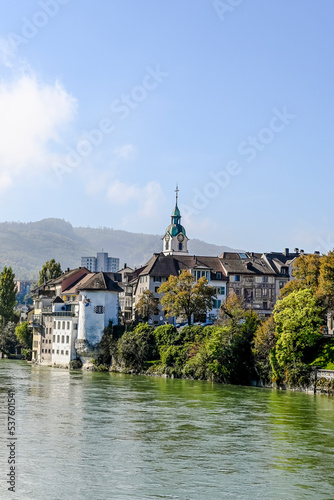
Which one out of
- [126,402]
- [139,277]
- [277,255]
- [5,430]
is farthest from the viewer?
[277,255]

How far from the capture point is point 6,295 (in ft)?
467

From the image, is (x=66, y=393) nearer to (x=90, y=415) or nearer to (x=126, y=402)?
(x=126, y=402)

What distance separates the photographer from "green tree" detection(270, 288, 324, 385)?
71875 millimetres

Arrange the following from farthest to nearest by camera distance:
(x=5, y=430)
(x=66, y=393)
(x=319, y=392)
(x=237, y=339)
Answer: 1. (x=237, y=339)
2. (x=319, y=392)
3. (x=66, y=393)
4. (x=5, y=430)

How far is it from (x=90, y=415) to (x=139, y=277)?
237 ft

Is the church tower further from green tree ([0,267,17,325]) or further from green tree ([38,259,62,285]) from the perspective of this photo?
green tree ([0,267,17,325])

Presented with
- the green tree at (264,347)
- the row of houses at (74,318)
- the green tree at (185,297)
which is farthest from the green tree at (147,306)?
the green tree at (264,347)

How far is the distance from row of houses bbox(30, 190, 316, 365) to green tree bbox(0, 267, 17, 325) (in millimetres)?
11625

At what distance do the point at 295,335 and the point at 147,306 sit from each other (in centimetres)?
3962

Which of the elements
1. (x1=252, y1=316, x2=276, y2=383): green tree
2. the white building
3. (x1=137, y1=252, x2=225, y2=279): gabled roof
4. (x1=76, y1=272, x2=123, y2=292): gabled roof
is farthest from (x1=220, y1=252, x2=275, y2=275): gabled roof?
(x1=252, y1=316, x2=276, y2=383): green tree

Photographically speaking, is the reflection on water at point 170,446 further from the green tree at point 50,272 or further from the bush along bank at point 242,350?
the green tree at point 50,272

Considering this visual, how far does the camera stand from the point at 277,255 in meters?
131

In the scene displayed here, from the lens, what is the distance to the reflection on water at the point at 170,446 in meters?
29.3

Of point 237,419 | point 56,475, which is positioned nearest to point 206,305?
point 237,419
